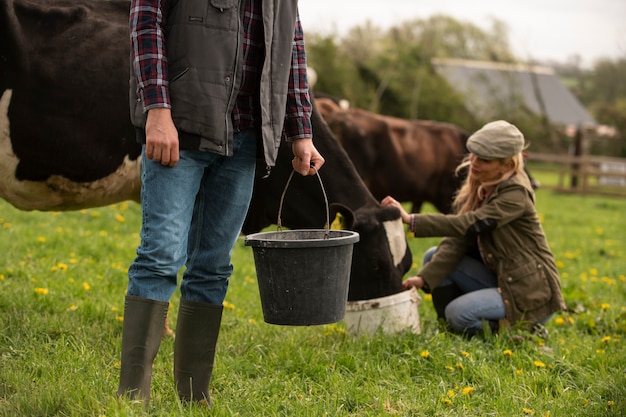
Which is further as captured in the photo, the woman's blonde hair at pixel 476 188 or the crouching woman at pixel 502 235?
the woman's blonde hair at pixel 476 188

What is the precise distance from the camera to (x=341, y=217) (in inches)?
164

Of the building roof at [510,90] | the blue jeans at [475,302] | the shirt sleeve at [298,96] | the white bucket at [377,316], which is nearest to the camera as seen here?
the shirt sleeve at [298,96]

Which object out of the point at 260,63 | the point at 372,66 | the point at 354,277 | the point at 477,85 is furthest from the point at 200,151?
the point at 477,85

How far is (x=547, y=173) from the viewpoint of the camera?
1203 inches

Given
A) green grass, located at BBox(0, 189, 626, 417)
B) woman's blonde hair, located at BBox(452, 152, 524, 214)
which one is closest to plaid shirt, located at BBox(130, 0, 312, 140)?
green grass, located at BBox(0, 189, 626, 417)

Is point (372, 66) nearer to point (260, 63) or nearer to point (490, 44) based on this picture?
point (490, 44)

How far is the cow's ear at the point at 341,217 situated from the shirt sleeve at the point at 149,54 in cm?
179

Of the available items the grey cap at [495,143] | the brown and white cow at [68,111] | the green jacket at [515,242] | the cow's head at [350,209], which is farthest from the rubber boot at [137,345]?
the grey cap at [495,143]

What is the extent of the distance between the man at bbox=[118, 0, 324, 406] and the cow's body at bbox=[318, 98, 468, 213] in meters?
6.89

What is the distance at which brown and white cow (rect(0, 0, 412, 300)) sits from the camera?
3635 mm

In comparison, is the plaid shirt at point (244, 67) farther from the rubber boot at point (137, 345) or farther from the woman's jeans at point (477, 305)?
the woman's jeans at point (477, 305)

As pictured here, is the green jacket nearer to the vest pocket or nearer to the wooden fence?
the vest pocket

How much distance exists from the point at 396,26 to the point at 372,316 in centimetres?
3616

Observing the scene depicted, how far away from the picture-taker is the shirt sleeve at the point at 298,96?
3.01 m
